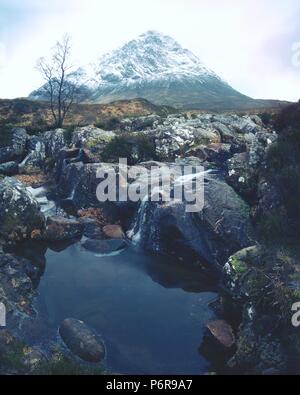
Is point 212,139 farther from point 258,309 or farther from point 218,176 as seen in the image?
point 258,309

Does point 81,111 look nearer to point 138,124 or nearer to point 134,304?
point 138,124

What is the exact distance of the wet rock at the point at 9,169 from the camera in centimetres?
3566

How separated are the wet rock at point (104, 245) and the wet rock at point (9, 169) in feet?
58.8

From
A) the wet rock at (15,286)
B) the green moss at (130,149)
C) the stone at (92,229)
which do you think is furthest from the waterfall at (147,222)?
the green moss at (130,149)

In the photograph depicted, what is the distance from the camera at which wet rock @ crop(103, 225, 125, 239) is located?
71.7ft

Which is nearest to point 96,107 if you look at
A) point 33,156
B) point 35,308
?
point 33,156

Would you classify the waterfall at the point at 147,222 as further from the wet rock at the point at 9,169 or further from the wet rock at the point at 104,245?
the wet rock at the point at 9,169

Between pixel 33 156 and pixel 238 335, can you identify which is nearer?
pixel 238 335

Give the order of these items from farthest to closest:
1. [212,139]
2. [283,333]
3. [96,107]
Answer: [96,107]
[212,139]
[283,333]

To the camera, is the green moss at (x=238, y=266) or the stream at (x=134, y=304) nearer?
the stream at (x=134, y=304)

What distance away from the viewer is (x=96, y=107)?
9225cm

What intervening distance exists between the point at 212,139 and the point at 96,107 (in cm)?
6260

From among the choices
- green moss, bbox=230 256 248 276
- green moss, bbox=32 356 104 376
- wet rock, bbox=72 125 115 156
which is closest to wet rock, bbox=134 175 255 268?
green moss, bbox=230 256 248 276
